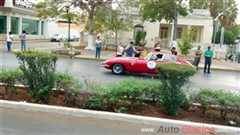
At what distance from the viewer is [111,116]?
14.2 ft

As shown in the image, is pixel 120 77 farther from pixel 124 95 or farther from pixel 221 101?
pixel 221 101

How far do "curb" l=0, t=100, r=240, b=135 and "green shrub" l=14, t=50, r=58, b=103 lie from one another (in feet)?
1.25

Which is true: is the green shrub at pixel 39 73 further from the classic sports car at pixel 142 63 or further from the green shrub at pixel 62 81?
the classic sports car at pixel 142 63

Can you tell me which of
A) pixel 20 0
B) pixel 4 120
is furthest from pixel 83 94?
pixel 20 0

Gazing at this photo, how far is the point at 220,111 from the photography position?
16.0 ft

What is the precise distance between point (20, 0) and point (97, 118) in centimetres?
3087

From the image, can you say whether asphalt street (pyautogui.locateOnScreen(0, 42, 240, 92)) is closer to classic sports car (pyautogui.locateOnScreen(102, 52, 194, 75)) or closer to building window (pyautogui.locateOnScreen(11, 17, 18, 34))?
classic sports car (pyautogui.locateOnScreen(102, 52, 194, 75))

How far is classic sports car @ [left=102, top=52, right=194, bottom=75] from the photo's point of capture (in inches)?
407

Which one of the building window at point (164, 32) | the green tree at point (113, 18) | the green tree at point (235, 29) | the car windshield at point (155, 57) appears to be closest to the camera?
the car windshield at point (155, 57)

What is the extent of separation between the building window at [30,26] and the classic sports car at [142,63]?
27.8m

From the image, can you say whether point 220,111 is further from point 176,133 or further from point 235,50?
point 235,50

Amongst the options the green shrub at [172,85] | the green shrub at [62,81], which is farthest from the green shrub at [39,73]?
the green shrub at [172,85]

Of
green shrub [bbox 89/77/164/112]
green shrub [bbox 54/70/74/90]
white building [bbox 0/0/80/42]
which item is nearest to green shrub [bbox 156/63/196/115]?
green shrub [bbox 89/77/164/112]

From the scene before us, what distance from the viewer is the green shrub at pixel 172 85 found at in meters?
4.52
